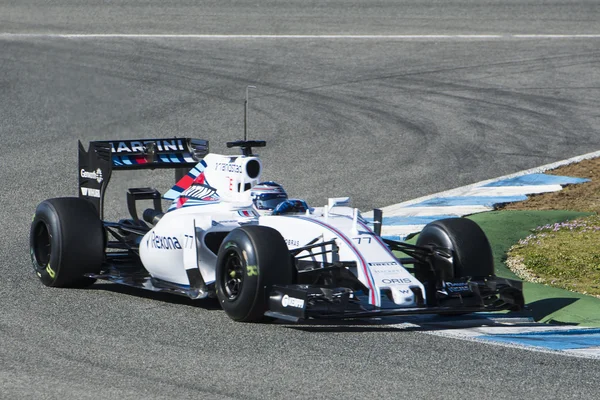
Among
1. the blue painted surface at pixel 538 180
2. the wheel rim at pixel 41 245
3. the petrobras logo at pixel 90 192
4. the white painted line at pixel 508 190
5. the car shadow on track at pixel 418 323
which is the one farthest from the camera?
the blue painted surface at pixel 538 180

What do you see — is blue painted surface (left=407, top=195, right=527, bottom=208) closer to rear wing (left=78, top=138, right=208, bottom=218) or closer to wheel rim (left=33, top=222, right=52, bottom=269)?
rear wing (left=78, top=138, right=208, bottom=218)

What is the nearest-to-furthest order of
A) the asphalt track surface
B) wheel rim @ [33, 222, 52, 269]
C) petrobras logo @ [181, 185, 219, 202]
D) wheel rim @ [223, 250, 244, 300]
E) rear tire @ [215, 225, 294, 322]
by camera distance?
the asphalt track surface
rear tire @ [215, 225, 294, 322]
wheel rim @ [223, 250, 244, 300]
petrobras logo @ [181, 185, 219, 202]
wheel rim @ [33, 222, 52, 269]

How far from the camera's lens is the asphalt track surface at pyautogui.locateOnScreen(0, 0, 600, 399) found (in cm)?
718

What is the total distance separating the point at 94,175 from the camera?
1100 centimetres

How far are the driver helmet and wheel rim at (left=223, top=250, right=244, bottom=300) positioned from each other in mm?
915

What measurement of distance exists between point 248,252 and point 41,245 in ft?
9.97

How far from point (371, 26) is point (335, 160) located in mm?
9711

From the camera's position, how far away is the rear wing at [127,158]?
10.9 metres

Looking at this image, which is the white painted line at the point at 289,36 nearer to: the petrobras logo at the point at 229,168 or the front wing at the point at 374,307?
the petrobras logo at the point at 229,168

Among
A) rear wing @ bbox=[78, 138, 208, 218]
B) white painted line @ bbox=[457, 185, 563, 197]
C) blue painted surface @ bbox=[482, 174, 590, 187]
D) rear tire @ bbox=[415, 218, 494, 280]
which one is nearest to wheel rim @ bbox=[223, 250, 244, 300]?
rear tire @ bbox=[415, 218, 494, 280]

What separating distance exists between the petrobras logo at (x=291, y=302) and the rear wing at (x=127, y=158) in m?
3.12

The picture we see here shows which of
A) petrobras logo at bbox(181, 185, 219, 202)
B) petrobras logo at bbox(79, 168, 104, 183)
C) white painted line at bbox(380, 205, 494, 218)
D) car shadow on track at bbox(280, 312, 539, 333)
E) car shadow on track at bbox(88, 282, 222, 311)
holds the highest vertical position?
petrobras logo at bbox(79, 168, 104, 183)

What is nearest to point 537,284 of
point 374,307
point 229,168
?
point 374,307

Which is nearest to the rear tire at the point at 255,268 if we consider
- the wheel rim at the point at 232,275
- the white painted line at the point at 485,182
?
the wheel rim at the point at 232,275
